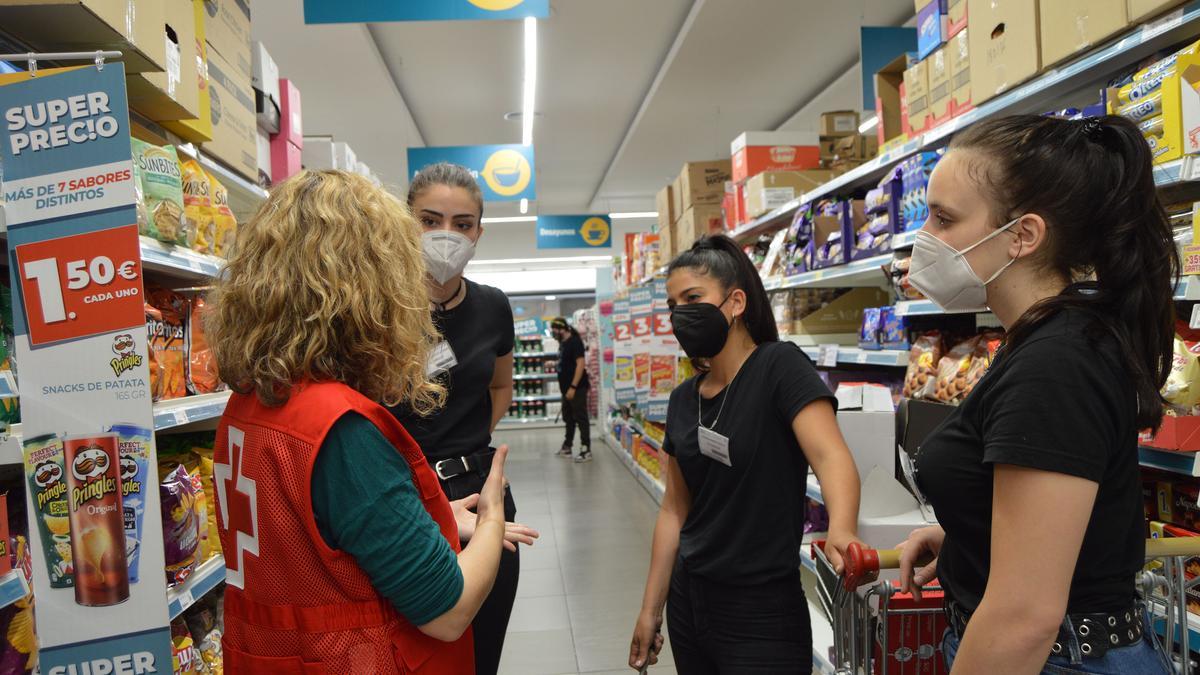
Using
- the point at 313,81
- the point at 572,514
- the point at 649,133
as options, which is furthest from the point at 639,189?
the point at 572,514

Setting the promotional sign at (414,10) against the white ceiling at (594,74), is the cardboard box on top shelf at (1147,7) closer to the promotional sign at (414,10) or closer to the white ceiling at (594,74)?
the promotional sign at (414,10)

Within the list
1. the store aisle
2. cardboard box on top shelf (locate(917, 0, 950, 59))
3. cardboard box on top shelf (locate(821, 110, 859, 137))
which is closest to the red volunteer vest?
cardboard box on top shelf (locate(917, 0, 950, 59))

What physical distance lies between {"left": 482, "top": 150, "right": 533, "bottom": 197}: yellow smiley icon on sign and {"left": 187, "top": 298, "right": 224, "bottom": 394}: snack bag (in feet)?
21.8

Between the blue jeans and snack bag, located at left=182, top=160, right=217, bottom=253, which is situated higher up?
snack bag, located at left=182, top=160, right=217, bottom=253

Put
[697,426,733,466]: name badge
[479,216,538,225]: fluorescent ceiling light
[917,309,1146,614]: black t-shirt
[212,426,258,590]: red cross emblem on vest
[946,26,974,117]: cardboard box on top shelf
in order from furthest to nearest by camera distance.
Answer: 1. [479,216,538,225]: fluorescent ceiling light
2. [946,26,974,117]: cardboard box on top shelf
3. [697,426,733,466]: name badge
4. [212,426,258,590]: red cross emblem on vest
5. [917,309,1146,614]: black t-shirt

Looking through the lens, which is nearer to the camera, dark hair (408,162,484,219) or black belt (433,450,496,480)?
black belt (433,450,496,480)

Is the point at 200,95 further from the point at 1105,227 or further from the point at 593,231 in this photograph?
the point at 593,231

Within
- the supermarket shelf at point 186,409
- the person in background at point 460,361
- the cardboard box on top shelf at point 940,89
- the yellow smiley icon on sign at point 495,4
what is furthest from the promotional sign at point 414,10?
the supermarket shelf at point 186,409

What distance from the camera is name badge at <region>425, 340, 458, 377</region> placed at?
73.6 inches

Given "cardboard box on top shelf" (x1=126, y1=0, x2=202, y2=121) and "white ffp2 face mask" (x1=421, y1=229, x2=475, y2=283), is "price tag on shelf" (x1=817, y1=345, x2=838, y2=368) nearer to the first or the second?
"white ffp2 face mask" (x1=421, y1=229, x2=475, y2=283)

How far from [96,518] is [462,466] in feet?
2.45

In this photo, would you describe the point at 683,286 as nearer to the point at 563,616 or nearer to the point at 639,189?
the point at 563,616

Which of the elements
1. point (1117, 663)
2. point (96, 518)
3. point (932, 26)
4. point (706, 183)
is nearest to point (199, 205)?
point (96, 518)

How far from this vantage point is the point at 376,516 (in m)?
0.99
